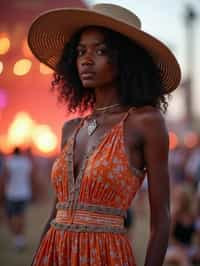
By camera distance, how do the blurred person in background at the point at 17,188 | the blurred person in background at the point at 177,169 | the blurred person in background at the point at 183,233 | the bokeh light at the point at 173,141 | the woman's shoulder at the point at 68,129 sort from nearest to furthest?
the woman's shoulder at the point at 68,129
the blurred person in background at the point at 183,233
the blurred person in background at the point at 17,188
the blurred person in background at the point at 177,169
the bokeh light at the point at 173,141

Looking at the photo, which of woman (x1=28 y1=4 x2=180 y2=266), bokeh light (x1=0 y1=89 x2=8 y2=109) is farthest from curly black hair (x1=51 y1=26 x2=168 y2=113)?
bokeh light (x1=0 y1=89 x2=8 y2=109)

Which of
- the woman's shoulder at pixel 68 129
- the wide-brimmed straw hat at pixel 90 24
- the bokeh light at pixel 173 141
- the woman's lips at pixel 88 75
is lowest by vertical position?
the bokeh light at pixel 173 141

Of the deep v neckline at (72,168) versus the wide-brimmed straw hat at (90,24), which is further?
the wide-brimmed straw hat at (90,24)

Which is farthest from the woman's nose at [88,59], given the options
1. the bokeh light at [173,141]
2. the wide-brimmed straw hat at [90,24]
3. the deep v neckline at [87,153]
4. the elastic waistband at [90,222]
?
the bokeh light at [173,141]

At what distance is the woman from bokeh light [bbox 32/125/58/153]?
46.6 feet

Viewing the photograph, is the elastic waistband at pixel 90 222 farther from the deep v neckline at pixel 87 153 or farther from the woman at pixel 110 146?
the deep v neckline at pixel 87 153

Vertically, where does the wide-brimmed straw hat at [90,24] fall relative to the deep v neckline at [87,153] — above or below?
above

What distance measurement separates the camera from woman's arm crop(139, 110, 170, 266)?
297cm

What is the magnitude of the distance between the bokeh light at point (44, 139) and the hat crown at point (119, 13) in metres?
14.2

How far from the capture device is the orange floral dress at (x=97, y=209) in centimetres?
296

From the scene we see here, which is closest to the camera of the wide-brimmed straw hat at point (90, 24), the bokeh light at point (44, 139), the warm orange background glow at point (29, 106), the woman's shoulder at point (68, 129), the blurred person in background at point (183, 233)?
the wide-brimmed straw hat at point (90, 24)

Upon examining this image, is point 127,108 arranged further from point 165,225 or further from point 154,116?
point 165,225

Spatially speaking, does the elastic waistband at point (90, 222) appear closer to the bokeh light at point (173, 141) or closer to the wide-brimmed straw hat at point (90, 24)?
the wide-brimmed straw hat at point (90, 24)

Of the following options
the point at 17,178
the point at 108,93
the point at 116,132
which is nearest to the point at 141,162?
the point at 116,132
